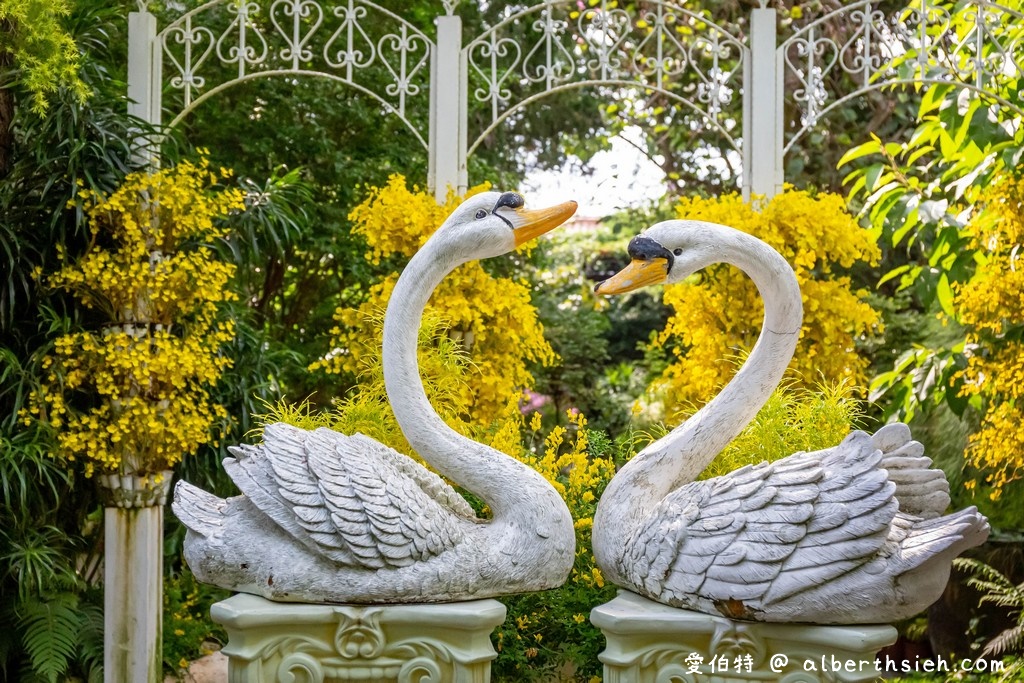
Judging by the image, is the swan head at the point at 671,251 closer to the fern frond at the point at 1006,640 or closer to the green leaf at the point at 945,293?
the green leaf at the point at 945,293

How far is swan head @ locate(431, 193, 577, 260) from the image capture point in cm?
316

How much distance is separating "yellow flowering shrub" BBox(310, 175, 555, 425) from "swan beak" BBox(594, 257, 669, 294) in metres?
1.72

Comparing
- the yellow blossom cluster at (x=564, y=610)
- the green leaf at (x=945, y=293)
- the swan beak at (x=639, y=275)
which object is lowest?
the yellow blossom cluster at (x=564, y=610)

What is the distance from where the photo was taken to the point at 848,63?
8.54 meters

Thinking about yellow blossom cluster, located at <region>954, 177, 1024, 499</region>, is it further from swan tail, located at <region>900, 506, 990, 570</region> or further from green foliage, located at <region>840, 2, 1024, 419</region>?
swan tail, located at <region>900, 506, 990, 570</region>

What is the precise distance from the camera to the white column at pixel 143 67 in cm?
484

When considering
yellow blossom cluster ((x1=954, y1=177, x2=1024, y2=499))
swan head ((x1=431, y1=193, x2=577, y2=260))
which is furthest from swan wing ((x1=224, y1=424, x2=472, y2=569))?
yellow blossom cluster ((x1=954, y1=177, x2=1024, y2=499))

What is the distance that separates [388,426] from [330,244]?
3.36 metres

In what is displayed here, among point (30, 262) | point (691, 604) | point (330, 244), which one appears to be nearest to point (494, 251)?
point (691, 604)

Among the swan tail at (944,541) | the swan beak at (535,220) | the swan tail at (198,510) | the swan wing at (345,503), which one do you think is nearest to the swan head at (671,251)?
the swan beak at (535,220)

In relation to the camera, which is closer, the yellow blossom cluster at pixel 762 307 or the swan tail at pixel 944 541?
the swan tail at pixel 944 541

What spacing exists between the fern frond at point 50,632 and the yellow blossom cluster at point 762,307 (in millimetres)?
2723

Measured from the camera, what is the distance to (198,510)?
10.2 feet

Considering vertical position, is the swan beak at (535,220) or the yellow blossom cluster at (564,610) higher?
the swan beak at (535,220)
